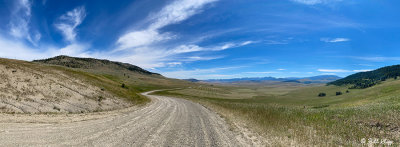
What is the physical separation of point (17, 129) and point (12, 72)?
20.1 m

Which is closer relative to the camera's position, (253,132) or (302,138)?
(302,138)

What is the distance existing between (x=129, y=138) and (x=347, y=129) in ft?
47.5

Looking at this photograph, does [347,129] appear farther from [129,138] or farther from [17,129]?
[17,129]

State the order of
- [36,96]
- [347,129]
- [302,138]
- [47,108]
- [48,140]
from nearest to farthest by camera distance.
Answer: [48,140], [302,138], [347,129], [47,108], [36,96]

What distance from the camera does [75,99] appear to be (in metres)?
23.8

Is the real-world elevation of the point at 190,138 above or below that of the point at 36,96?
below

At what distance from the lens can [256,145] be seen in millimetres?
9789

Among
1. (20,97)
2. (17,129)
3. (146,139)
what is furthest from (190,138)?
(20,97)

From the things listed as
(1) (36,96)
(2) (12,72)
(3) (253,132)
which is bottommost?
(3) (253,132)

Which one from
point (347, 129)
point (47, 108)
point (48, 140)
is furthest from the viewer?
point (47, 108)

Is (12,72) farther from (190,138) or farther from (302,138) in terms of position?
(302,138)

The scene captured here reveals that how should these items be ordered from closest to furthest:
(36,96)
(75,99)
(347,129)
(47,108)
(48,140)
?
(48,140), (347,129), (47,108), (36,96), (75,99)

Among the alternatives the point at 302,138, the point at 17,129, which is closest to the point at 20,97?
the point at 17,129

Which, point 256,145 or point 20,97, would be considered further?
point 20,97
